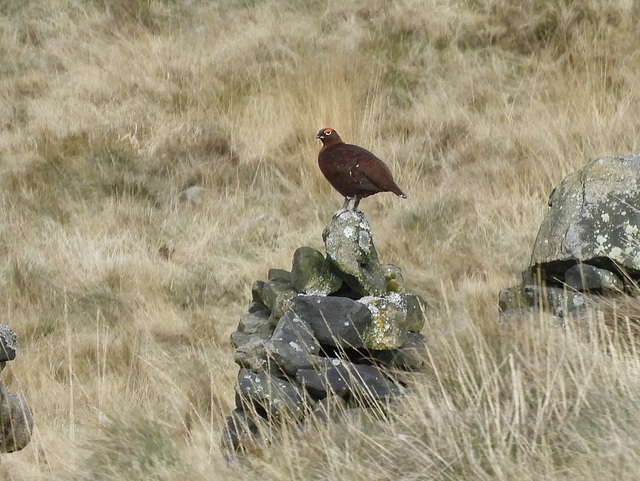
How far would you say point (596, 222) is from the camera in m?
Answer: 4.87

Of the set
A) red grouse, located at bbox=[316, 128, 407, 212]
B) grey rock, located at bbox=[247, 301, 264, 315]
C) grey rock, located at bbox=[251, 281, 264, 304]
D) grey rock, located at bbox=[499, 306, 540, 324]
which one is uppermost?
red grouse, located at bbox=[316, 128, 407, 212]

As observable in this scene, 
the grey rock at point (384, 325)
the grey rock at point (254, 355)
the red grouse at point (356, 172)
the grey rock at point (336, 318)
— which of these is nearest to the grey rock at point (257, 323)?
the grey rock at point (254, 355)

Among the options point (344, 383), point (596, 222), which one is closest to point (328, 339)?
point (344, 383)

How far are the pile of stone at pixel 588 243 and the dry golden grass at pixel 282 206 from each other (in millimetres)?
515

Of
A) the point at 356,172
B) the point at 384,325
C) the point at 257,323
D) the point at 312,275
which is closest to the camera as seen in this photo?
the point at 384,325

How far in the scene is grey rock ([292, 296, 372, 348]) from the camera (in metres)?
4.19

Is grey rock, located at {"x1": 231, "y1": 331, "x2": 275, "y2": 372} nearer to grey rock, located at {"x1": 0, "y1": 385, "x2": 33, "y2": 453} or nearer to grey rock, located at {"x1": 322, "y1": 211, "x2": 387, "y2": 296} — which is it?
grey rock, located at {"x1": 322, "y1": 211, "x2": 387, "y2": 296}

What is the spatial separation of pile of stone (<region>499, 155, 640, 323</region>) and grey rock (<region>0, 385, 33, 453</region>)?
2226 mm

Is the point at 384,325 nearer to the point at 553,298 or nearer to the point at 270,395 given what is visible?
the point at 270,395

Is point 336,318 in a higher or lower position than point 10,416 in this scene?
higher

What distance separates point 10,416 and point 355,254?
163 centimetres

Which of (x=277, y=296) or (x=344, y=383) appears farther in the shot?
(x=277, y=296)

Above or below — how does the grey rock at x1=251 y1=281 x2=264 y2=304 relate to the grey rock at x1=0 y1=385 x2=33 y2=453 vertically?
above

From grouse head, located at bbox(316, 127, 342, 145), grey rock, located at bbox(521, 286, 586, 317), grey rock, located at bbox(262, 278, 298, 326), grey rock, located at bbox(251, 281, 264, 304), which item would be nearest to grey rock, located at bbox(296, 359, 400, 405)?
grey rock, located at bbox(262, 278, 298, 326)
